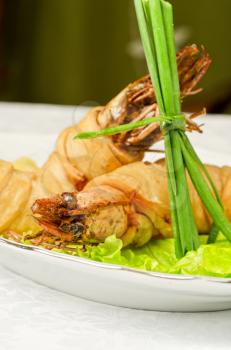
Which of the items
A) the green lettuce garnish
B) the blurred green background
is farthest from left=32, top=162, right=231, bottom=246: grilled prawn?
the blurred green background

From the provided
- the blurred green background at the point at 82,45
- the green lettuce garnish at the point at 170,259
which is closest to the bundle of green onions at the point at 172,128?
the green lettuce garnish at the point at 170,259

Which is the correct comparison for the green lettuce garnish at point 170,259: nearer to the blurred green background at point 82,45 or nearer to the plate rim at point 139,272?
the plate rim at point 139,272

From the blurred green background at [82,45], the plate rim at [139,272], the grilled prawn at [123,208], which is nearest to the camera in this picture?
the plate rim at [139,272]

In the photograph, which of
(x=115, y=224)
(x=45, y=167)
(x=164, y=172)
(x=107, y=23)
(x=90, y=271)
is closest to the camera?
(x=90, y=271)

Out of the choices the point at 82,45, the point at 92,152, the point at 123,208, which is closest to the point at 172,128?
the point at 123,208

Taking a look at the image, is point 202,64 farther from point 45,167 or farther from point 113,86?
point 113,86

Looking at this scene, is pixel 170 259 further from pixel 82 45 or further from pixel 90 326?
pixel 82 45

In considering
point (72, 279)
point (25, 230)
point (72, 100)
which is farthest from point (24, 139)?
point (72, 100)
